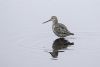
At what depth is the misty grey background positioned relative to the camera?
1146 centimetres

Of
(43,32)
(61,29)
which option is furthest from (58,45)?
(43,32)

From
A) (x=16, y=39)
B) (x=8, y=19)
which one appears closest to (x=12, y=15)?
(x=8, y=19)

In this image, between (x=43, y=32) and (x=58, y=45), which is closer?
(x=58, y=45)

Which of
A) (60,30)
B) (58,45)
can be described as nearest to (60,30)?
(60,30)

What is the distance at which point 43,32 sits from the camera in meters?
14.0

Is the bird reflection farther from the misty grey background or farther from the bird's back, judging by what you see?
the bird's back

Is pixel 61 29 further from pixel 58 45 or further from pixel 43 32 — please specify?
pixel 58 45

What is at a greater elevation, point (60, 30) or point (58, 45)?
point (60, 30)

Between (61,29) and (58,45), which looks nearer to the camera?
(58,45)

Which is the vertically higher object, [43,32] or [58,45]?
[43,32]

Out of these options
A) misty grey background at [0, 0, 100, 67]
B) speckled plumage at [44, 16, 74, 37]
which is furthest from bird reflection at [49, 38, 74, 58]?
speckled plumage at [44, 16, 74, 37]

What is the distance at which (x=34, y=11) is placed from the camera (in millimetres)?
17188

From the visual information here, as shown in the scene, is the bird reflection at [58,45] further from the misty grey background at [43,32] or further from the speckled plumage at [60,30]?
the speckled plumage at [60,30]

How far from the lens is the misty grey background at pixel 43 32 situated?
11.5 m
